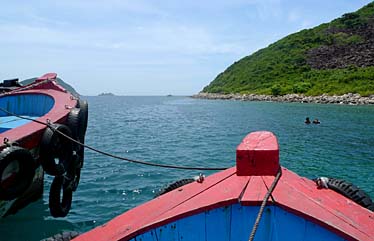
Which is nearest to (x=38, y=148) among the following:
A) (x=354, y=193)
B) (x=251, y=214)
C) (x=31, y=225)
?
(x=31, y=225)

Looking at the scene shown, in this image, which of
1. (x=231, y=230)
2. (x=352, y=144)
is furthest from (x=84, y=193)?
(x=352, y=144)

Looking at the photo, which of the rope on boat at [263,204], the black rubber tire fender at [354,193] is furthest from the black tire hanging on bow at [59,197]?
the rope on boat at [263,204]

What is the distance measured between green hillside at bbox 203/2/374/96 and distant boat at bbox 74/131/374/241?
59329mm

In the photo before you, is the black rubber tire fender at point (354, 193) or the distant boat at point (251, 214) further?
the black rubber tire fender at point (354, 193)

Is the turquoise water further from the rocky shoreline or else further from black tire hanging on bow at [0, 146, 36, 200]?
the rocky shoreline

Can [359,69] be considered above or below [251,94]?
above

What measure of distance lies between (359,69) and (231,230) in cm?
8180

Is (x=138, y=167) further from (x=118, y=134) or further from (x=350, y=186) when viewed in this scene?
(x=118, y=134)

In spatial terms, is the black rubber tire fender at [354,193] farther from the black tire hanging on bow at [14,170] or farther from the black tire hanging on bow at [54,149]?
the black tire hanging on bow at [54,149]

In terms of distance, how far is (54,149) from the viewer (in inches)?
304

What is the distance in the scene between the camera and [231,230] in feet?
10.8

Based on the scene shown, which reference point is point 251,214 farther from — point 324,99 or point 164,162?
point 324,99

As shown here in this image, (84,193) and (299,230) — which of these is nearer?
(299,230)

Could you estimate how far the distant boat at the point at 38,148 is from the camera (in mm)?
6613
